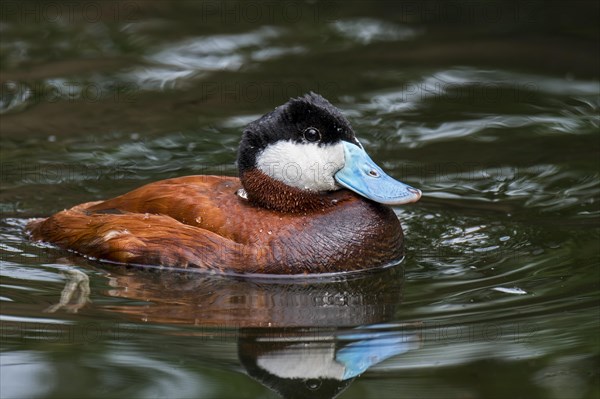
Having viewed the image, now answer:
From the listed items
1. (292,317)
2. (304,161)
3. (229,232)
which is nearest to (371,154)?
(304,161)

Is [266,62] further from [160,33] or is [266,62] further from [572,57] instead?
[572,57]

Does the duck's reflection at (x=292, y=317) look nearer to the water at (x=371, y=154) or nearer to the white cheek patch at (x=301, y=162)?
the water at (x=371, y=154)

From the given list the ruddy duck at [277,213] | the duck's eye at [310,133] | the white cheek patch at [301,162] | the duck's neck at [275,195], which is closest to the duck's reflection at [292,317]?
the ruddy duck at [277,213]

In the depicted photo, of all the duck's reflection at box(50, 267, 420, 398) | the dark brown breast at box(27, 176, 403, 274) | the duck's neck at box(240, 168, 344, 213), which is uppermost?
the duck's neck at box(240, 168, 344, 213)

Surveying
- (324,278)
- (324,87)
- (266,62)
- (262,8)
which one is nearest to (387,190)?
(324,278)

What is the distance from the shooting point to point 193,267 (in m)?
6.30


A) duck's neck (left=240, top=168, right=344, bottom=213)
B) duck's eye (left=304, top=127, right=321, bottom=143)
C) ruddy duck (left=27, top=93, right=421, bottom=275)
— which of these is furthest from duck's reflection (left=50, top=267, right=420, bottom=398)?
duck's eye (left=304, top=127, right=321, bottom=143)

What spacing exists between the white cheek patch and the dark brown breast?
173 mm

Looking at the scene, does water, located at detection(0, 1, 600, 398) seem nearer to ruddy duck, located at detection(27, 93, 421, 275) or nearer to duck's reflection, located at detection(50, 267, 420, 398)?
duck's reflection, located at detection(50, 267, 420, 398)

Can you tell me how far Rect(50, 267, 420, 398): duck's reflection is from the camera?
16.6 feet

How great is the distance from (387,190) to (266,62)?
422cm

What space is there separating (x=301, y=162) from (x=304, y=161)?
20 millimetres

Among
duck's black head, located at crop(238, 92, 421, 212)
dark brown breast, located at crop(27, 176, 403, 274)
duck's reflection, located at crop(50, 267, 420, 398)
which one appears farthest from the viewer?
duck's black head, located at crop(238, 92, 421, 212)

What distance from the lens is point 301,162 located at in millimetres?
6449
